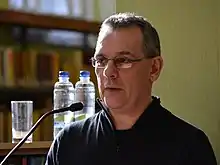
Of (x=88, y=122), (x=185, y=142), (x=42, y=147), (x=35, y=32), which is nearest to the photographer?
(x=185, y=142)

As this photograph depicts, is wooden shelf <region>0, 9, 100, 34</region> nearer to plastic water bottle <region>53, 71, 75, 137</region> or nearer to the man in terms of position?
plastic water bottle <region>53, 71, 75, 137</region>

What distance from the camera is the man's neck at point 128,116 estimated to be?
4.89 feet

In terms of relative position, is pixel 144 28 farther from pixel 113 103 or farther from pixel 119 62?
pixel 113 103

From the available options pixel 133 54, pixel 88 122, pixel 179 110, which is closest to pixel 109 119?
pixel 88 122

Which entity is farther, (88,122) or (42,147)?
(42,147)

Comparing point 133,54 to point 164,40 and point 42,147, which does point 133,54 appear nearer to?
point 42,147

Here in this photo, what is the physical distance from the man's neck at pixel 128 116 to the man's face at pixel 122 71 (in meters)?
0.02

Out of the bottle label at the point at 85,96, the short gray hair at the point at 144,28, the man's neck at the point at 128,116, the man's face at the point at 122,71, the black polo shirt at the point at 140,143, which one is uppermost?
the short gray hair at the point at 144,28

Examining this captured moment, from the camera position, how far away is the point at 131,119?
1496 millimetres

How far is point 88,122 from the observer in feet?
5.18

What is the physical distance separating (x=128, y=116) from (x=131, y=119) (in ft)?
0.04

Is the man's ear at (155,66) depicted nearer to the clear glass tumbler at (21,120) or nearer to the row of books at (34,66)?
the clear glass tumbler at (21,120)

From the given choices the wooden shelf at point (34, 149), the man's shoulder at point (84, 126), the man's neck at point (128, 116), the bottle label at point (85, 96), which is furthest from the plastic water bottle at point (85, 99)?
the man's neck at point (128, 116)

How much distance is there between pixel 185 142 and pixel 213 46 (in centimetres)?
138
